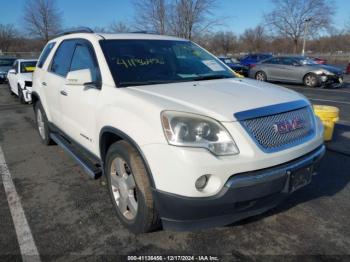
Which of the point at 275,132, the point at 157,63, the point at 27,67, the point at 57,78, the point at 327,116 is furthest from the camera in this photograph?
the point at 27,67

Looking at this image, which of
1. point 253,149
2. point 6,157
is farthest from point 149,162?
point 6,157

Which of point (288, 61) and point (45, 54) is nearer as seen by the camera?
point (45, 54)

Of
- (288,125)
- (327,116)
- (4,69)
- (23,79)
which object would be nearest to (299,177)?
(288,125)

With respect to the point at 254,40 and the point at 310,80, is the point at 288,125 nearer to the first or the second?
the point at 310,80

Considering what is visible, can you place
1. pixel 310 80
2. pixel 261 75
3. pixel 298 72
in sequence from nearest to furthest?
pixel 310 80
pixel 298 72
pixel 261 75

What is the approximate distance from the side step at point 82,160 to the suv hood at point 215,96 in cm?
104

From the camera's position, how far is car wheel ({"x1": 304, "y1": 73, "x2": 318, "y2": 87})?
14828 mm

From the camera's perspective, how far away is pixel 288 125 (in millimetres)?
2664

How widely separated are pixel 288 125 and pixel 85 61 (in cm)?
230

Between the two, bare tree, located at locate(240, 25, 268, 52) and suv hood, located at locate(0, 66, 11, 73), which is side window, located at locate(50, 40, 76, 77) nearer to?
suv hood, located at locate(0, 66, 11, 73)

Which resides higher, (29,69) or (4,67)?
(29,69)

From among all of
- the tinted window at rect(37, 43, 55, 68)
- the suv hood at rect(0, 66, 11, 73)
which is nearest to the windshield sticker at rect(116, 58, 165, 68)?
the tinted window at rect(37, 43, 55, 68)

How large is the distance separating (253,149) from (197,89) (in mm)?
869

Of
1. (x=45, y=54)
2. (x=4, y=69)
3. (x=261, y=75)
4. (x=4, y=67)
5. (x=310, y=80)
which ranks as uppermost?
(x=45, y=54)
